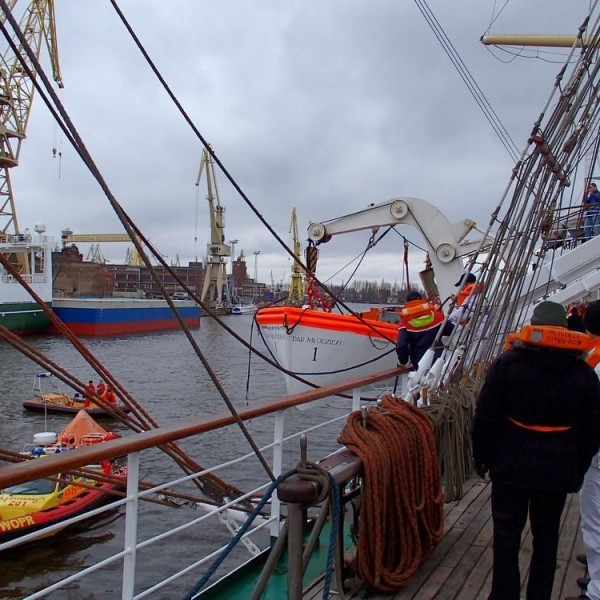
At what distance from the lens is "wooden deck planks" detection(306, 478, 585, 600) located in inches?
107

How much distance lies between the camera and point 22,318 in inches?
1414

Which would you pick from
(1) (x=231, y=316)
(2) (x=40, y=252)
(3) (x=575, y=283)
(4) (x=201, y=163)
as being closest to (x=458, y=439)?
(3) (x=575, y=283)

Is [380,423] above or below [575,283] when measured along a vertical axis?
below

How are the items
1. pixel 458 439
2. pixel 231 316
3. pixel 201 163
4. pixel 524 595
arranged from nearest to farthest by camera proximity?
1. pixel 524 595
2. pixel 458 439
3. pixel 201 163
4. pixel 231 316

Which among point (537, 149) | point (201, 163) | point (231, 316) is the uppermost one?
point (201, 163)

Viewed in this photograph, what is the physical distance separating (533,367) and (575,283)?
516 centimetres

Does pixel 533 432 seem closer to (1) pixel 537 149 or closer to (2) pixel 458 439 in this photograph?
(2) pixel 458 439

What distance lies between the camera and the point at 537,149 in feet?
16.2

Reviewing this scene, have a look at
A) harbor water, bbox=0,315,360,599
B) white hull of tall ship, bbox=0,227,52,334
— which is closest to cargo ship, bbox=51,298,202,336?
white hull of tall ship, bbox=0,227,52,334

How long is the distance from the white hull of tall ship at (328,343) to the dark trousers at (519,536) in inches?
281

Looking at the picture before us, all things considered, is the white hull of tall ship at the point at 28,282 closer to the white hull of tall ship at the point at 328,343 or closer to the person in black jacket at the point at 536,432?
the white hull of tall ship at the point at 328,343

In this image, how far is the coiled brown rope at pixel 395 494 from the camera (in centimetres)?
259

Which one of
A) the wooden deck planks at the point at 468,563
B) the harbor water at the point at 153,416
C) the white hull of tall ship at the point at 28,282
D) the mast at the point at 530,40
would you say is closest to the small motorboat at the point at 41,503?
the harbor water at the point at 153,416

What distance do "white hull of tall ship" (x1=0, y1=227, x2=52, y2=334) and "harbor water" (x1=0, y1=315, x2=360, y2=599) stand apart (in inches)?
53.9
